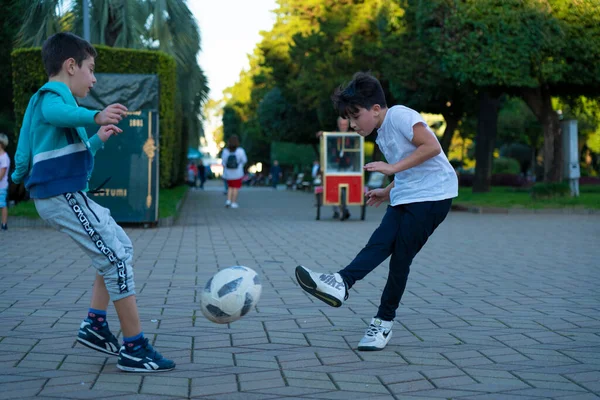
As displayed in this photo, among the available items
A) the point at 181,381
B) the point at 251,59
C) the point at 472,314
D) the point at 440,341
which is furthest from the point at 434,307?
the point at 251,59

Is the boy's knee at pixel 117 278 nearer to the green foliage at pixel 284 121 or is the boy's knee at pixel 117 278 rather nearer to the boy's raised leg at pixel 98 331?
the boy's raised leg at pixel 98 331

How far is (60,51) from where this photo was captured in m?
4.57

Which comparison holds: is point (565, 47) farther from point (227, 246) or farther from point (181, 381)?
point (181, 381)

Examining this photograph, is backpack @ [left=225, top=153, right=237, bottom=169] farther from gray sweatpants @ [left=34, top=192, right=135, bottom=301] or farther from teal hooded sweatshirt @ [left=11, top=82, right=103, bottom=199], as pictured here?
gray sweatpants @ [left=34, top=192, right=135, bottom=301]

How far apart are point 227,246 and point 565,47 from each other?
44.6 ft

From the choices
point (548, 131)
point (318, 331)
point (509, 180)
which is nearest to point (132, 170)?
point (318, 331)

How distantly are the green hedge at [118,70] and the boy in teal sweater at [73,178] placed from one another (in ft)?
38.3

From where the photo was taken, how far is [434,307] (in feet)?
22.1

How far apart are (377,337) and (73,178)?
2002mm

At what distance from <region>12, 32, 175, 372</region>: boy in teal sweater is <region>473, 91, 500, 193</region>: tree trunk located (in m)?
23.5

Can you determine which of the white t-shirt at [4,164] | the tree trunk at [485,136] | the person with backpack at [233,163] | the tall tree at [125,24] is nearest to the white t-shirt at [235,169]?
the person with backpack at [233,163]

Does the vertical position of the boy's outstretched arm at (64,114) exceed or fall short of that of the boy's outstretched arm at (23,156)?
it exceeds it

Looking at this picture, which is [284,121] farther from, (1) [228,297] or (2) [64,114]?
(2) [64,114]

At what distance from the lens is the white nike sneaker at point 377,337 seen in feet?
16.8
